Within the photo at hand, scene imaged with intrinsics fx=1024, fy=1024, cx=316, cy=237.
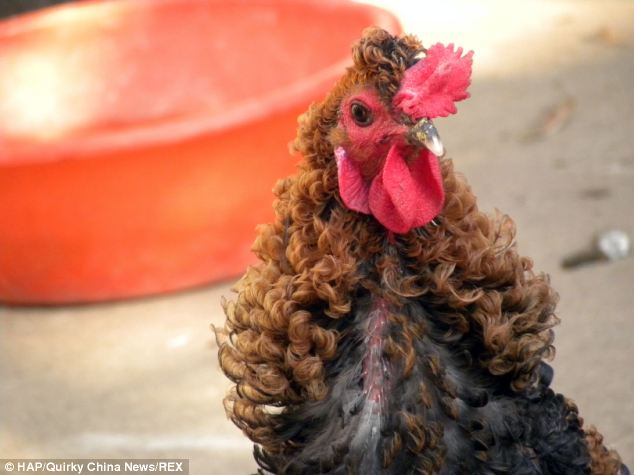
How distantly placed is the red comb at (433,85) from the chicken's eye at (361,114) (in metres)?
0.07

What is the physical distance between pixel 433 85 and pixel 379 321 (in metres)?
0.46

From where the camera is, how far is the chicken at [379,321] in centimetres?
187

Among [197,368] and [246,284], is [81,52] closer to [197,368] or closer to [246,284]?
[197,368]

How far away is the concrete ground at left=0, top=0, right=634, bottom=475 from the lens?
10.9ft

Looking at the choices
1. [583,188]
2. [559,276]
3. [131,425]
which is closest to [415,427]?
[131,425]

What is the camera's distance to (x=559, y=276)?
157 inches

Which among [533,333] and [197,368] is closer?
[533,333]

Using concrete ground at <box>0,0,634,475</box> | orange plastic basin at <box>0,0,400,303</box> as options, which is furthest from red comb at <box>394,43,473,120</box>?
orange plastic basin at <box>0,0,400,303</box>

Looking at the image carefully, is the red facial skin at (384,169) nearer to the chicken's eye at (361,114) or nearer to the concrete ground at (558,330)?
the chicken's eye at (361,114)

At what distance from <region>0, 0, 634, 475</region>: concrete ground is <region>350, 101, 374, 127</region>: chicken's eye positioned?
1.59m

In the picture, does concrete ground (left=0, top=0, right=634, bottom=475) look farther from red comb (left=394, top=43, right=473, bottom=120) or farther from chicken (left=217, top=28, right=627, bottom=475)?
red comb (left=394, top=43, right=473, bottom=120)

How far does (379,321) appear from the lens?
192 centimetres

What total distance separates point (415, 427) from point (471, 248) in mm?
347

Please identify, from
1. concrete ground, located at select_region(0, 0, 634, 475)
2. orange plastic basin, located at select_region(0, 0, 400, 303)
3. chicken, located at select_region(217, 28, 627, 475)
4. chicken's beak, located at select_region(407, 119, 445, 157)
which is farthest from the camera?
orange plastic basin, located at select_region(0, 0, 400, 303)
